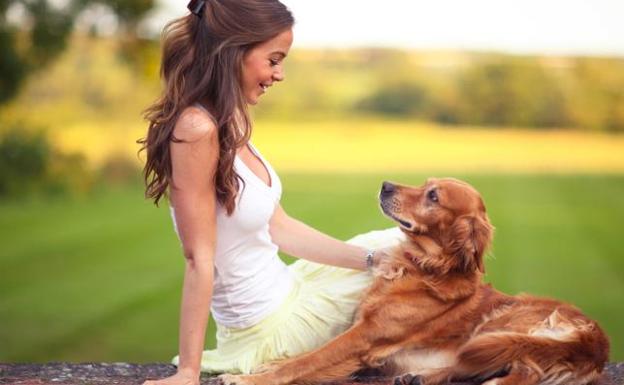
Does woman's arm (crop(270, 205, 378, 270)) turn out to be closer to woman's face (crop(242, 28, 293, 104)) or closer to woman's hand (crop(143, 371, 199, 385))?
woman's face (crop(242, 28, 293, 104))

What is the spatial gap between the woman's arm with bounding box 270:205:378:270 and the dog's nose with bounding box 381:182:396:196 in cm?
25

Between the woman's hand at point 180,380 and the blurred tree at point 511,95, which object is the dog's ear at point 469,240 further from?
the blurred tree at point 511,95

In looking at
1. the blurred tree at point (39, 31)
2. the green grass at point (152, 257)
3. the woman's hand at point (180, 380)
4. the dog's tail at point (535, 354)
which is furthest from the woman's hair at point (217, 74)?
the blurred tree at point (39, 31)

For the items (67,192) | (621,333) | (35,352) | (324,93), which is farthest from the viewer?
(324,93)

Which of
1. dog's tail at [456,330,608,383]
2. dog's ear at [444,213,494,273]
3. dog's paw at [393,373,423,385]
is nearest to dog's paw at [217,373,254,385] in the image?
dog's paw at [393,373,423,385]

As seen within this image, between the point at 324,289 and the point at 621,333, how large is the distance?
7.04 meters

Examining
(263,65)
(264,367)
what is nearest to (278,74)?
(263,65)

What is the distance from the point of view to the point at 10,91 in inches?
632

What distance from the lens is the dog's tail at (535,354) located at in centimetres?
353

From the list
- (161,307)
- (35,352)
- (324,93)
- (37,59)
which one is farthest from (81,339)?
(324,93)

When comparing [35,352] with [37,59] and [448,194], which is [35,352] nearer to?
[448,194]

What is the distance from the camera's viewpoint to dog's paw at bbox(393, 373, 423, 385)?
356 cm

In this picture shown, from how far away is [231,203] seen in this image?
142 inches

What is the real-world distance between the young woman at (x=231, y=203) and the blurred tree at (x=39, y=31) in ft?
35.8
